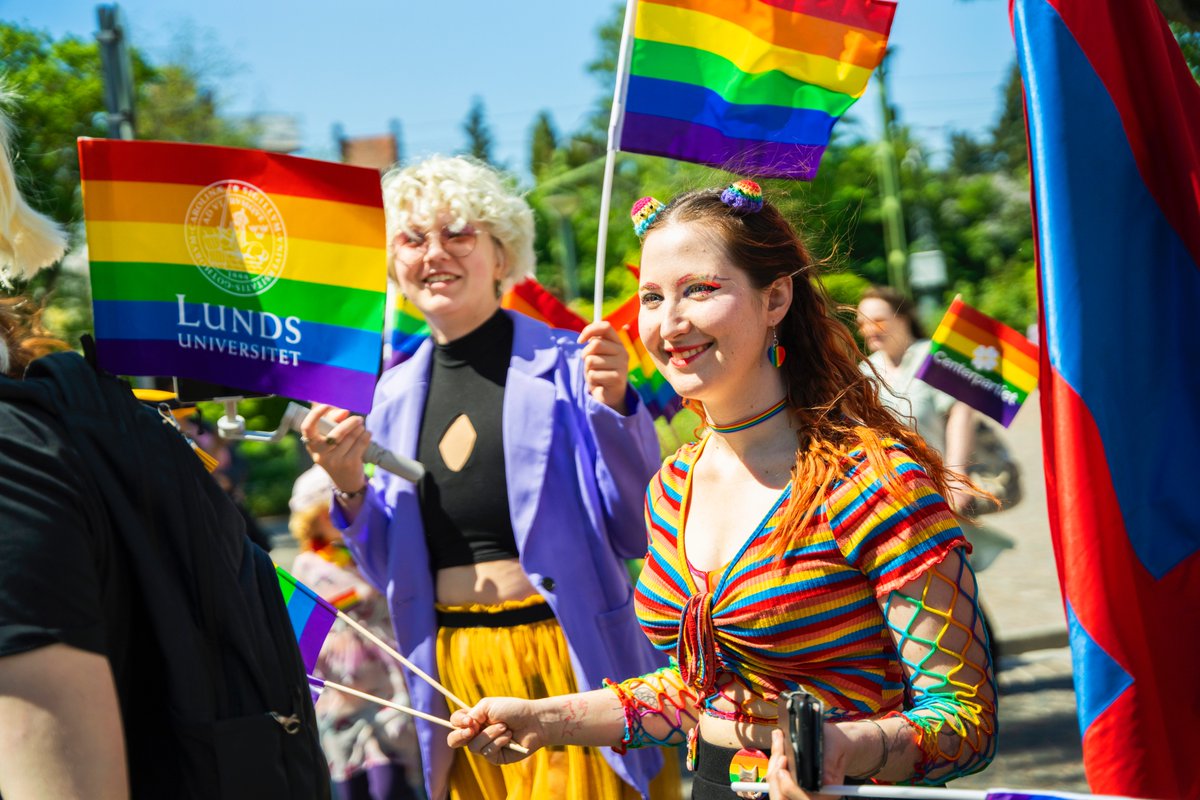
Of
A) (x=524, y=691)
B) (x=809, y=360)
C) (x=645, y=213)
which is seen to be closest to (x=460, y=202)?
(x=645, y=213)

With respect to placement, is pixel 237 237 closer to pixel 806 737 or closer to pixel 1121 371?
pixel 806 737

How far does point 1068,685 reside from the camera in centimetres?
734

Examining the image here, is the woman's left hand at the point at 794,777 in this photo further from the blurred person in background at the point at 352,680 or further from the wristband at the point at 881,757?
the blurred person in background at the point at 352,680

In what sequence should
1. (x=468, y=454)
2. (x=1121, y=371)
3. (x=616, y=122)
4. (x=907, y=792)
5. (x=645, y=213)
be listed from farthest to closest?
(x=468, y=454) → (x=616, y=122) → (x=645, y=213) → (x=1121, y=371) → (x=907, y=792)

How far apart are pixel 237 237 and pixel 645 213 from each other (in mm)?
824

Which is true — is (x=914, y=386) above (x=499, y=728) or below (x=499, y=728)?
above

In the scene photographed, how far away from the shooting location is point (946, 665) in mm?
2016

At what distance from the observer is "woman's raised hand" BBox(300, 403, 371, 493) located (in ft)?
10.2

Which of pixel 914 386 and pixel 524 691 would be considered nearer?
pixel 524 691

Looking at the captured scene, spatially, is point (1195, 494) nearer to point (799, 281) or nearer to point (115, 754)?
point (799, 281)

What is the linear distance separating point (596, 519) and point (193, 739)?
6.06ft

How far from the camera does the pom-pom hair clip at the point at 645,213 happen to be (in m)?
2.50

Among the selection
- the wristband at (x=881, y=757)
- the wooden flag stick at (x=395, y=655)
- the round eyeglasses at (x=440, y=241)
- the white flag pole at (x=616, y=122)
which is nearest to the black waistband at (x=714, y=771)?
the wristband at (x=881, y=757)

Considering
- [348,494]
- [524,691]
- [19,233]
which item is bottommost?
[524,691]
